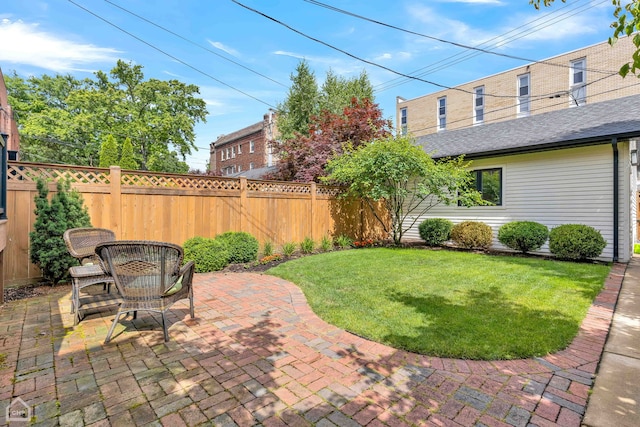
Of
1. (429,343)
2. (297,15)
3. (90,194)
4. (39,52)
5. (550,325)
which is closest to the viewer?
(429,343)

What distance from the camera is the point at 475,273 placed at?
6.14 metres

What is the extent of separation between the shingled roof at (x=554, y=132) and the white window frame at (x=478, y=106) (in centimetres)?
1354

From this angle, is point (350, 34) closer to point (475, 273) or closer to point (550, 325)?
point (475, 273)

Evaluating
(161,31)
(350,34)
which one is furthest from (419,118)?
(161,31)

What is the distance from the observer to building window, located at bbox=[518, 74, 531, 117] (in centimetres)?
2205

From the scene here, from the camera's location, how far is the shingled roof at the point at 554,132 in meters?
7.91

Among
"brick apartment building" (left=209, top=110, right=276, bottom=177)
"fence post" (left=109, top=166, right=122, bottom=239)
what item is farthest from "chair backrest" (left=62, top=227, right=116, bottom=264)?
"brick apartment building" (left=209, top=110, right=276, bottom=177)

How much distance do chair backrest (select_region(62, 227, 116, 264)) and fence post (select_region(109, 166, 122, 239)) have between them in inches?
50.3

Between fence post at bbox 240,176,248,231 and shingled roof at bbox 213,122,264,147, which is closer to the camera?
fence post at bbox 240,176,248,231

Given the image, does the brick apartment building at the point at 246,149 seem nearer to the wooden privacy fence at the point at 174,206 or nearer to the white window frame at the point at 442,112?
the white window frame at the point at 442,112

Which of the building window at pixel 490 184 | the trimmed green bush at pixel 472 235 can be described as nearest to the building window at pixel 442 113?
the building window at pixel 490 184

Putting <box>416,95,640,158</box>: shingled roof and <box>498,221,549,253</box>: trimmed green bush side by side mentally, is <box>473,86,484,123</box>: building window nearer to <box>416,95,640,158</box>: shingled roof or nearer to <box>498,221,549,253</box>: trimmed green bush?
<box>416,95,640,158</box>: shingled roof

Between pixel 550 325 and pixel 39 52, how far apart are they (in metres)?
14.3

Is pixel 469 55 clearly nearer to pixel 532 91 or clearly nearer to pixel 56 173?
pixel 532 91
